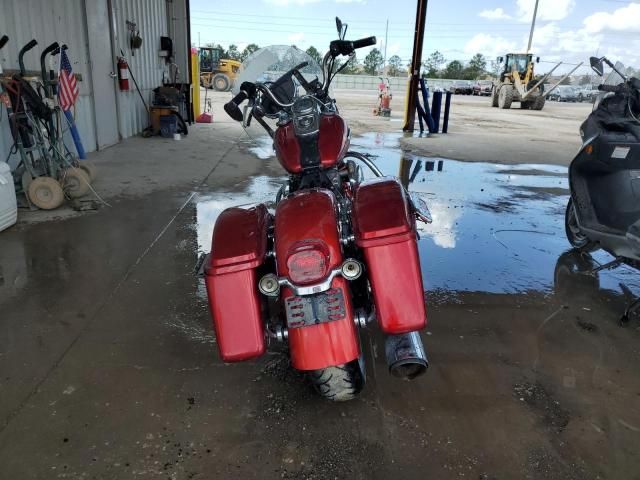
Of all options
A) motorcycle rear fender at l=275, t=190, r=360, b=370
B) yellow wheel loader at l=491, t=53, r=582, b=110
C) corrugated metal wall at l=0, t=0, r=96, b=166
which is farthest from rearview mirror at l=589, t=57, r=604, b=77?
yellow wheel loader at l=491, t=53, r=582, b=110

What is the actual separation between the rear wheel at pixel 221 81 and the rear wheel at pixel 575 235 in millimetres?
23295

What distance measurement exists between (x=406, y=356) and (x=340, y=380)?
0.28 m

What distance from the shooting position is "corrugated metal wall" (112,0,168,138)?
8.72m

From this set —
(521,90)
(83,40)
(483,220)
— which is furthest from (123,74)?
(521,90)

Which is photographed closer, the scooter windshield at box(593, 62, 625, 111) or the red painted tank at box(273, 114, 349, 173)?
the red painted tank at box(273, 114, 349, 173)

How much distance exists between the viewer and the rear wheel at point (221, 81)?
81.8 feet

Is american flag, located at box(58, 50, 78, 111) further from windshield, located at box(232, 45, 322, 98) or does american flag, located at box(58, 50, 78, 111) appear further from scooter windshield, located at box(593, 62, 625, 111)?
scooter windshield, located at box(593, 62, 625, 111)

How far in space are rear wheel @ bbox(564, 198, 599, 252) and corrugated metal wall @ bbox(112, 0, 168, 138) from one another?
25.0ft

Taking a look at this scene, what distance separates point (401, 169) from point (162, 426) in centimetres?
569

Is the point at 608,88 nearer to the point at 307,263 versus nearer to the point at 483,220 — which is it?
the point at 483,220

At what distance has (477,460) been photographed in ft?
5.81

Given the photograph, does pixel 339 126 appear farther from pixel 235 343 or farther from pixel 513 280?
pixel 513 280

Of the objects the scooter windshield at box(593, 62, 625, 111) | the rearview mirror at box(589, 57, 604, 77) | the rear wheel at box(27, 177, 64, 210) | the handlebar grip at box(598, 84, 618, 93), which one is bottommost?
the rear wheel at box(27, 177, 64, 210)

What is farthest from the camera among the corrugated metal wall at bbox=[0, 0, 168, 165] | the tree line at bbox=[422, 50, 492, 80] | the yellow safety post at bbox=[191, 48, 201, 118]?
the tree line at bbox=[422, 50, 492, 80]
